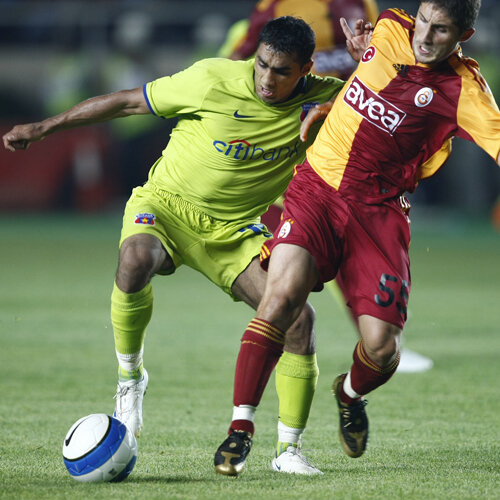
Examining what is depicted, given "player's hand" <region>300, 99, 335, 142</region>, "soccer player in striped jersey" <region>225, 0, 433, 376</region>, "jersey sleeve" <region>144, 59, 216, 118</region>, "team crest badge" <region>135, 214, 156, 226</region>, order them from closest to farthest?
"player's hand" <region>300, 99, 335, 142</region>
"jersey sleeve" <region>144, 59, 216, 118</region>
"team crest badge" <region>135, 214, 156, 226</region>
"soccer player in striped jersey" <region>225, 0, 433, 376</region>

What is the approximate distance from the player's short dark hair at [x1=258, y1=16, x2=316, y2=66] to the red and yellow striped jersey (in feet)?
1.01

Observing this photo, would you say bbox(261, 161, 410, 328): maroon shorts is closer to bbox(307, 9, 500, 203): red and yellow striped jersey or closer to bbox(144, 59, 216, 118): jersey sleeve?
bbox(307, 9, 500, 203): red and yellow striped jersey

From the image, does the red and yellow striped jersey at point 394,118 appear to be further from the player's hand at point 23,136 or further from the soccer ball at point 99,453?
the soccer ball at point 99,453

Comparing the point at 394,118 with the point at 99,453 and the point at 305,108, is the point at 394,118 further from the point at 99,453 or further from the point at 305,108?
the point at 99,453

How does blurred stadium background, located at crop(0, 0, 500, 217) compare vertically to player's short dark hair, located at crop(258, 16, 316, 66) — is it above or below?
below

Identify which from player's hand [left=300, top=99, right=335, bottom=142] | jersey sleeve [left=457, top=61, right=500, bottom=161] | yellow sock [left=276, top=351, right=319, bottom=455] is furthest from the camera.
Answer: player's hand [left=300, top=99, right=335, bottom=142]

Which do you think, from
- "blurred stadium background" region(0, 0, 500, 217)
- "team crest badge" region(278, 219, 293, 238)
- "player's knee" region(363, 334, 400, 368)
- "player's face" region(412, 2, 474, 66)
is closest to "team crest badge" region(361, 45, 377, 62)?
"player's face" region(412, 2, 474, 66)

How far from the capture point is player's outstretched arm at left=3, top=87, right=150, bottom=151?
17.3ft

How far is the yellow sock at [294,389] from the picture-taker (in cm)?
491

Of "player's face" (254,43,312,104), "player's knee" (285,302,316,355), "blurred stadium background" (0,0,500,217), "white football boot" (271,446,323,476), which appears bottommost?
"blurred stadium background" (0,0,500,217)

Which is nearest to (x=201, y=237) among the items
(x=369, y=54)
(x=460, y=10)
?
(x=369, y=54)

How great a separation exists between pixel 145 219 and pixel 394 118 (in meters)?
1.49

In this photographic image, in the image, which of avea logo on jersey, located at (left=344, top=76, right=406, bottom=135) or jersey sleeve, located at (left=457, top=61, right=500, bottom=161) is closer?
jersey sleeve, located at (left=457, top=61, right=500, bottom=161)

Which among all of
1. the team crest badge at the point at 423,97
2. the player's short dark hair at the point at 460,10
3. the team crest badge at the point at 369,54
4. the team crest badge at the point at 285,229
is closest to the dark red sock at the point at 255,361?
the team crest badge at the point at 285,229
